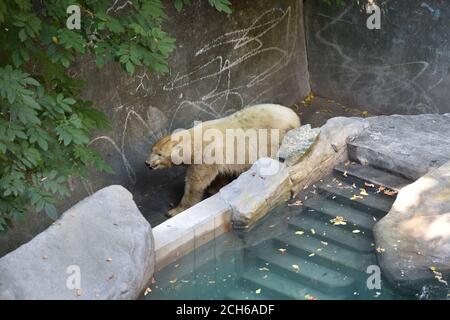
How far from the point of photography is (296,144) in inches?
269

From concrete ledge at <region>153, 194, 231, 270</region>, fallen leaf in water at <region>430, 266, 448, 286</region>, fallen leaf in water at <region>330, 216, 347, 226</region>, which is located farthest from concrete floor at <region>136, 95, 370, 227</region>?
fallen leaf in water at <region>430, 266, 448, 286</region>

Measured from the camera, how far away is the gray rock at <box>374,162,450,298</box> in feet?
17.9

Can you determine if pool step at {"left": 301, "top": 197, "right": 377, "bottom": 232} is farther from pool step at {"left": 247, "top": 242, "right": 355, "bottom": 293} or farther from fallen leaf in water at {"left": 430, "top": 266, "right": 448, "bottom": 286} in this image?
fallen leaf in water at {"left": 430, "top": 266, "right": 448, "bottom": 286}

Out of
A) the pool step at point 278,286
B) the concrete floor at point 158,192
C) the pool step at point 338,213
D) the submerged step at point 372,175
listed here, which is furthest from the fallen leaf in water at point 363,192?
the concrete floor at point 158,192

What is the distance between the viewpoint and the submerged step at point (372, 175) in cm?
676

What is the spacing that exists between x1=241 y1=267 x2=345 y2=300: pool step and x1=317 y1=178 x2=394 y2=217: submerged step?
1196mm

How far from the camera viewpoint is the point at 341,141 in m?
7.08

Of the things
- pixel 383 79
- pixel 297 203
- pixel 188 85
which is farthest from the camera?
pixel 383 79

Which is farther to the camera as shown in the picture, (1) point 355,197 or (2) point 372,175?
(2) point 372,175

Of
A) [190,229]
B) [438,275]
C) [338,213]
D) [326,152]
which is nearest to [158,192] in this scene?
[326,152]

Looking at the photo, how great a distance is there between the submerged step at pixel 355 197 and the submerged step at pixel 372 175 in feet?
0.42

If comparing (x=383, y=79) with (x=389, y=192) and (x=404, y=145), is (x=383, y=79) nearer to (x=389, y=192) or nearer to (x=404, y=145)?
(x=404, y=145)

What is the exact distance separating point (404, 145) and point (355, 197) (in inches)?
33.2
